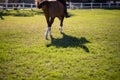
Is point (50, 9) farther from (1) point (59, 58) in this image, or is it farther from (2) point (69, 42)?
(1) point (59, 58)

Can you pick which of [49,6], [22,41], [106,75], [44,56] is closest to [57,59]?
[44,56]

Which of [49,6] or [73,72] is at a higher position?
[49,6]

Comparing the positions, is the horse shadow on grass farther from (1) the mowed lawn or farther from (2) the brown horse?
(2) the brown horse

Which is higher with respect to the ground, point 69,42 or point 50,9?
point 50,9

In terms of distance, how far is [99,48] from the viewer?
1029 centimetres

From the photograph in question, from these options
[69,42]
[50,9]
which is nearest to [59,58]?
[69,42]

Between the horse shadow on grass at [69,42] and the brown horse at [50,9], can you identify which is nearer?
the horse shadow on grass at [69,42]

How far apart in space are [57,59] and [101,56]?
1784 millimetres

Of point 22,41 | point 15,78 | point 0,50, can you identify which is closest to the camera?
point 15,78

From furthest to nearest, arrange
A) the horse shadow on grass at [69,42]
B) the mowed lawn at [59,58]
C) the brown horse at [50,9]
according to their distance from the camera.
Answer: the brown horse at [50,9] → the horse shadow on grass at [69,42] → the mowed lawn at [59,58]

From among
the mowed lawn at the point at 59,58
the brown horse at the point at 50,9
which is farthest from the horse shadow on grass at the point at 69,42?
the brown horse at the point at 50,9

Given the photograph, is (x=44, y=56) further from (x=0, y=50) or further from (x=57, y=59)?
(x=0, y=50)

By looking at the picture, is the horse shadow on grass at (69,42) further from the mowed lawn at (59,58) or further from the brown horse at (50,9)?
the brown horse at (50,9)

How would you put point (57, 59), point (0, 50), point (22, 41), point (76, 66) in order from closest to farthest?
point (76, 66), point (57, 59), point (0, 50), point (22, 41)
